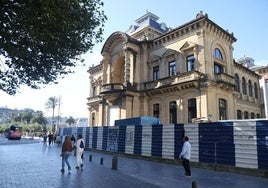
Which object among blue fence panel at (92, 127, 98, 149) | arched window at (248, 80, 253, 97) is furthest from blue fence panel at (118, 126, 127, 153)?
arched window at (248, 80, 253, 97)

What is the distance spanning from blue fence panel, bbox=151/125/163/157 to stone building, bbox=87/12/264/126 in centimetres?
610

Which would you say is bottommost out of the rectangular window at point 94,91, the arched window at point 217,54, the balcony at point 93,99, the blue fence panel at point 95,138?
the blue fence panel at point 95,138

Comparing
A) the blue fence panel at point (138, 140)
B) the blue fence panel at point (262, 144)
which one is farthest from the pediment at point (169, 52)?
the blue fence panel at point (262, 144)

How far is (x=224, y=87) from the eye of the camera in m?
22.7

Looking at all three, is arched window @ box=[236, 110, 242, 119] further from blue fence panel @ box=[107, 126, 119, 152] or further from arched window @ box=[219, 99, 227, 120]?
blue fence panel @ box=[107, 126, 119, 152]

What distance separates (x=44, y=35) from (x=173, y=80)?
15.7m

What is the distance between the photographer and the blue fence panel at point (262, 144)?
10.4m

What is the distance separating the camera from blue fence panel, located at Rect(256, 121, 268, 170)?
10.4 metres

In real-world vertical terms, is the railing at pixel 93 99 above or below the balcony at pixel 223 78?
below

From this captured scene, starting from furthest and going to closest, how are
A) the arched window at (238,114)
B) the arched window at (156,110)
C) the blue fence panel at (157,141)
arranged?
the arched window at (238,114) < the arched window at (156,110) < the blue fence panel at (157,141)

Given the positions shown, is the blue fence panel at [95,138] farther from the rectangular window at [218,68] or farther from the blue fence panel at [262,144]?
the blue fence panel at [262,144]

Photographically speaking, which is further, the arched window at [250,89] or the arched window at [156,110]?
the arched window at [250,89]

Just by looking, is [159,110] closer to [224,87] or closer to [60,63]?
[224,87]

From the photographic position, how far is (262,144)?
34.6ft
